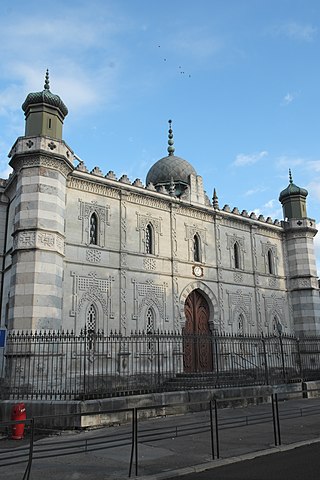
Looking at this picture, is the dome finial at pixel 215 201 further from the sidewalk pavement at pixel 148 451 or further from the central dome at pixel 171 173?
the sidewalk pavement at pixel 148 451

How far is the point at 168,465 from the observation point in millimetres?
7035

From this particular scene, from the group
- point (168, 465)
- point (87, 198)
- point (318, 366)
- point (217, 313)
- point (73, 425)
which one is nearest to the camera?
point (168, 465)

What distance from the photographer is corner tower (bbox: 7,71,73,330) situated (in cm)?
1466

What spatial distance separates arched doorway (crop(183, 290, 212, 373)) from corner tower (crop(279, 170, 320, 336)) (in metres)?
6.39

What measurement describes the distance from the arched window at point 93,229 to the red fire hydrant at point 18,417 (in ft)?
26.8

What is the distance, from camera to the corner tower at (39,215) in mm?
14656

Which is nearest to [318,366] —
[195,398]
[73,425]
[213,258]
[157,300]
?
[213,258]

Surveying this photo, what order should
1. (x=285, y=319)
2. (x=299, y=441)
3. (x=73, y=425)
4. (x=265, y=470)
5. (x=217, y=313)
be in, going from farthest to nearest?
(x=285, y=319) < (x=217, y=313) < (x=73, y=425) < (x=299, y=441) < (x=265, y=470)

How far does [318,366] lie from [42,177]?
1650 cm

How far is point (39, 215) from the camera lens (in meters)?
15.5

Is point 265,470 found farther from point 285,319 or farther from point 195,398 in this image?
point 285,319

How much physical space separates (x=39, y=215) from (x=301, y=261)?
1557 centimetres

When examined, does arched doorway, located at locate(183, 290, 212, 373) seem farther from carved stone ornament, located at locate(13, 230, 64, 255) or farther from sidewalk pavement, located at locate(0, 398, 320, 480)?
sidewalk pavement, located at locate(0, 398, 320, 480)

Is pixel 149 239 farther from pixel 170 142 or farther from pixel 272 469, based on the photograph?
pixel 272 469
